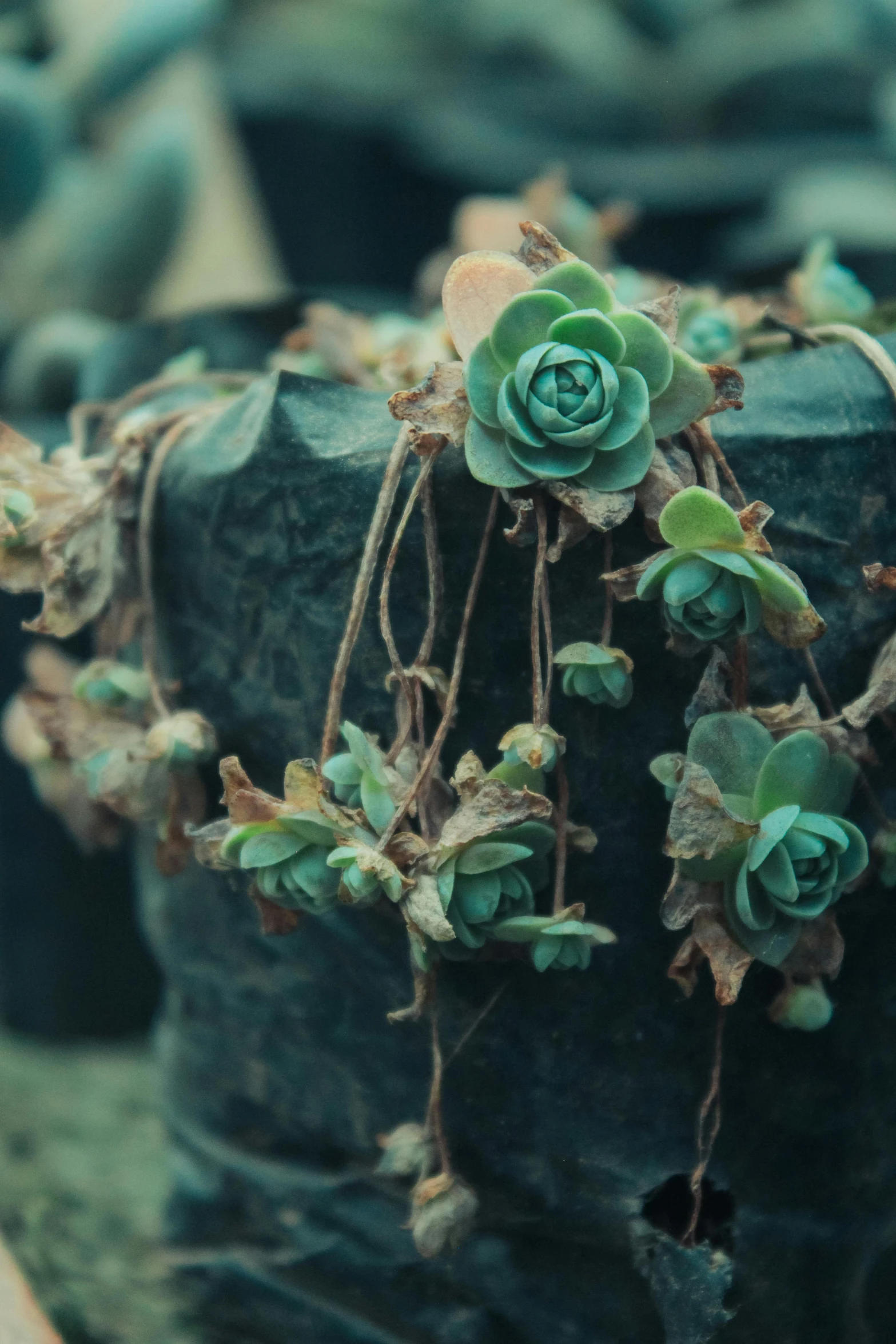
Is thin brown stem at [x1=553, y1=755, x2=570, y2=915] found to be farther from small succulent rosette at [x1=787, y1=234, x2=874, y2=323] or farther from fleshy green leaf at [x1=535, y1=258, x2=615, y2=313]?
small succulent rosette at [x1=787, y1=234, x2=874, y2=323]

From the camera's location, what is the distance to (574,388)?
441 mm

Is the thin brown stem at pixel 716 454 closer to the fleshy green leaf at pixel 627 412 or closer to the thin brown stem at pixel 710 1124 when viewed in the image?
the fleshy green leaf at pixel 627 412

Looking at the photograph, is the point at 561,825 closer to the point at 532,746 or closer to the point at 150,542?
the point at 532,746

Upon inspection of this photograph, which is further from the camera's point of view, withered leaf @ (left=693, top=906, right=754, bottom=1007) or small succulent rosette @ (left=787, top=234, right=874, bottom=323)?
small succulent rosette @ (left=787, top=234, right=874, bottom=323)

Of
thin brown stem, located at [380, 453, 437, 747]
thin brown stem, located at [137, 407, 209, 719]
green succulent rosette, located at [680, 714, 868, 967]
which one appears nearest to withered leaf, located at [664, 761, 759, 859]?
green succulent rosette, located at [680, 714, 868, 967]

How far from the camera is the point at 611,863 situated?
0.51 m

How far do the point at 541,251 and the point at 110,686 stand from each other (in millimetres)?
268

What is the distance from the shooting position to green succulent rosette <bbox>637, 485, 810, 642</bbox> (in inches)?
16.9

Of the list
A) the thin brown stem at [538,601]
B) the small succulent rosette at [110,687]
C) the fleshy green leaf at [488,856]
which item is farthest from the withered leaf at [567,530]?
the small succulent rosette at [110,687]

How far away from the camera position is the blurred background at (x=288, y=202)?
811 mm

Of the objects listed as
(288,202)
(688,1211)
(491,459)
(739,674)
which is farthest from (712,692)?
(288,202)

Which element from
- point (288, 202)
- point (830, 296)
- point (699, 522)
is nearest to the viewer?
point (699, 522)

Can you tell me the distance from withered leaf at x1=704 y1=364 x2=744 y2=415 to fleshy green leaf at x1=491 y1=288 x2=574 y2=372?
0.06 meters

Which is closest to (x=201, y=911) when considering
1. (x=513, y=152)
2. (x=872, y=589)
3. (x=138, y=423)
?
(x=138, y=423)
